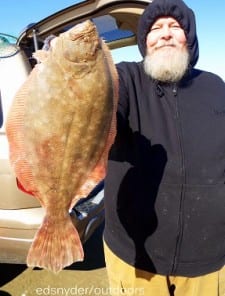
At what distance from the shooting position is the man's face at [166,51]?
281cm

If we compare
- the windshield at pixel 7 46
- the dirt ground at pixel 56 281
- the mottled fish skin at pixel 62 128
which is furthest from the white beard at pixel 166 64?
the dirt ground at pixel 56 281

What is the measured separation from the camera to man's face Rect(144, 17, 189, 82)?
9.22 feet

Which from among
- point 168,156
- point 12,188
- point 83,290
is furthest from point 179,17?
point 83,290

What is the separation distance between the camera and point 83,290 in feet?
14.5

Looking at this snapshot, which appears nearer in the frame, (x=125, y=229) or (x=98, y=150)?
(x=98, y=150)

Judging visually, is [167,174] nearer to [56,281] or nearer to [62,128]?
[62,128]

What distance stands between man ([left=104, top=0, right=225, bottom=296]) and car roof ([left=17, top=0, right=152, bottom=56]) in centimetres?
A: 105

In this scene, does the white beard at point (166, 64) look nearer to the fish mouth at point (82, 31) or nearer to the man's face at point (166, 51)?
the man's face at point (166, 51)

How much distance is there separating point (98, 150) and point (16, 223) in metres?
2.32

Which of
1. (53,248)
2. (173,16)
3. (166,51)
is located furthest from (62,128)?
(173,16)

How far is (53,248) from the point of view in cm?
200

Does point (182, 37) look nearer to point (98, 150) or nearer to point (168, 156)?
point (168, 156)

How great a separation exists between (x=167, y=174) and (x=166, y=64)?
69 cm

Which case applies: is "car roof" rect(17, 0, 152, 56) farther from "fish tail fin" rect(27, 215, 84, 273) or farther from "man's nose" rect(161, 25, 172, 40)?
"fish tail fin" rect(27, 215, 84, 273)
